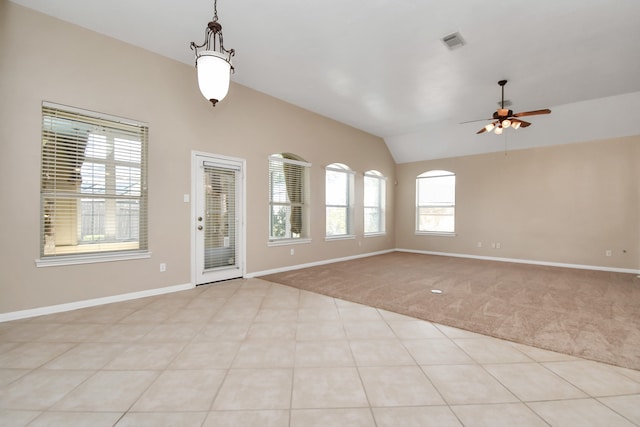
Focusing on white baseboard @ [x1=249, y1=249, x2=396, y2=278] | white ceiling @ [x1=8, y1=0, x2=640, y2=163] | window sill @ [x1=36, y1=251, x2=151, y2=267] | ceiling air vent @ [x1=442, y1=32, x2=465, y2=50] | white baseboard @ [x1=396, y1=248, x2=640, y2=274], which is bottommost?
white baseboard @ [x1=396, y1=248, x2=640, y2=274]

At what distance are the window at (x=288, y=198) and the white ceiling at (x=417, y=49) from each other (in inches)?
48.5

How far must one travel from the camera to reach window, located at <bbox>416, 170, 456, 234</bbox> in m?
8.02

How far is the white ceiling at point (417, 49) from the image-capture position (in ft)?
10.1

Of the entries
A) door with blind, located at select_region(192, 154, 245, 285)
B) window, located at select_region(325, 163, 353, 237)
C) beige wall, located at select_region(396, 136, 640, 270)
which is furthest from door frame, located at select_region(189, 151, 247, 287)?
beige wall, located at select_region(396, 136, 640, 270)

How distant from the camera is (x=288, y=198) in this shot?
5.82 meters

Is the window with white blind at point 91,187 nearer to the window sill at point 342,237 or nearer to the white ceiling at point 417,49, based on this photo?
the white ceiling at point 417,49

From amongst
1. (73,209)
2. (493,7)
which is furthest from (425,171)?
(73,209)

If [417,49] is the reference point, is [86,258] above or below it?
below

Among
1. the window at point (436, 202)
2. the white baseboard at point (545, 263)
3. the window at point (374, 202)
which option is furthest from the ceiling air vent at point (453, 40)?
the white baseboard at point (545, 263)

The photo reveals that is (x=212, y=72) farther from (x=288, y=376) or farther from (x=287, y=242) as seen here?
(x=287, y=242)

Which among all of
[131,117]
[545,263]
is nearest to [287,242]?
[131,117]

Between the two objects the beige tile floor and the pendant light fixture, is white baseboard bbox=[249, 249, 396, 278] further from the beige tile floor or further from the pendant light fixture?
the pendant light fixture

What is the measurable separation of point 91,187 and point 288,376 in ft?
10.9

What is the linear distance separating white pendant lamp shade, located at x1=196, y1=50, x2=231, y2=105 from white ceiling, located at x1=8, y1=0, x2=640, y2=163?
1.02m
